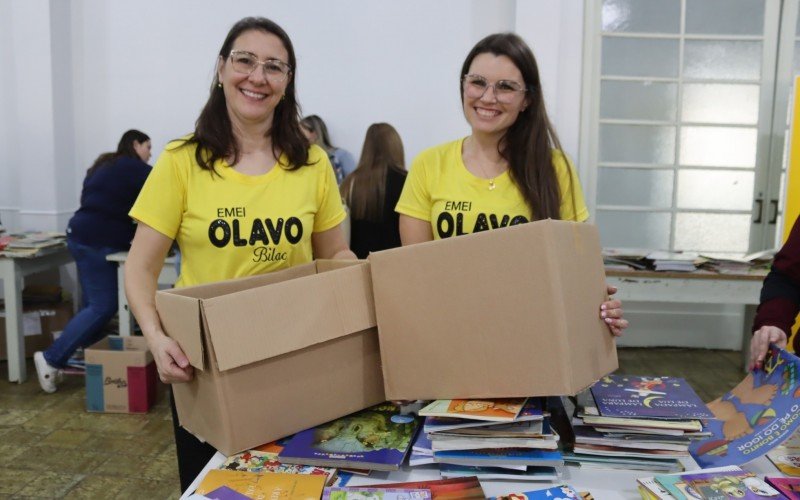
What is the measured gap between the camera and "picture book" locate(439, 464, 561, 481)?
3.20ft

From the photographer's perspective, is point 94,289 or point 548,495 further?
point 94,289

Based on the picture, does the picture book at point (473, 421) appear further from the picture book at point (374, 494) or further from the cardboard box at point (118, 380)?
the cardboard box at point (118, 380)

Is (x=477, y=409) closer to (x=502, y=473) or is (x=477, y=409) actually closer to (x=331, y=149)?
(x=502, y=473)

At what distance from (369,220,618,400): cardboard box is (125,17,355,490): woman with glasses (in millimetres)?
389

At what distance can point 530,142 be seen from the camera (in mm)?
1564

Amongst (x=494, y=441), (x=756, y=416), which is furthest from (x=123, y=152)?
(x=756, y=416)

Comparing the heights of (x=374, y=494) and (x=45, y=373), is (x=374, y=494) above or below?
above

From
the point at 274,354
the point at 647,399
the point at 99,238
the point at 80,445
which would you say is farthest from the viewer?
the point at 99,238

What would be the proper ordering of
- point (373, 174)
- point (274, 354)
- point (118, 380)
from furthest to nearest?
point (373, 174)
point (118, 380)
point (274, 354)

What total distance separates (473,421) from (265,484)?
341 millimetres

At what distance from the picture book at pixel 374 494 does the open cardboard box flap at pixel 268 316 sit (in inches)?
9.3

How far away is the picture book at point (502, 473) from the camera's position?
0.97 meters

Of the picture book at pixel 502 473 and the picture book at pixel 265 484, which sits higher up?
the picture book at pixel 265 484

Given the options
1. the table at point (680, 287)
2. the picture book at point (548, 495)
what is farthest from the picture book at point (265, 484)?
the table at point (680, 287)
